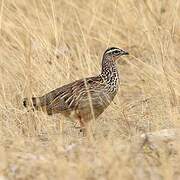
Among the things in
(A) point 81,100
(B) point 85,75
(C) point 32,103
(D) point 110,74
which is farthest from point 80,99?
(B) point 85,75

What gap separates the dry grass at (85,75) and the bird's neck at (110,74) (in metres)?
0.27

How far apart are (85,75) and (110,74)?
3.72ft

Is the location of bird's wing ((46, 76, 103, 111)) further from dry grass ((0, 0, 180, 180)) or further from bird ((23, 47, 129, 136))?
dry grass ((0, 0, 180, 180))

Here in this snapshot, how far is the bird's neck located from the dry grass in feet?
0.89

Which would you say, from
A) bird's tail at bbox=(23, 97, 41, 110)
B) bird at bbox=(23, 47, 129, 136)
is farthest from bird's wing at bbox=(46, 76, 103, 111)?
bird's tail at bbox=(23, 97, 41, 110)

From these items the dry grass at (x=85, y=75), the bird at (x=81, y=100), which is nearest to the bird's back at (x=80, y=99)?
the bird at (x=81, y=100)

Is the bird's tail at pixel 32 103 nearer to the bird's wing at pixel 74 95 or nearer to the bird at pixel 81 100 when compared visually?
the bird at pixel 81 100

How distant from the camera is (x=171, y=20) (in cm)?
865

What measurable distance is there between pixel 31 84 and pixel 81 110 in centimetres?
83

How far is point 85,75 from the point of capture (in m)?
7.91

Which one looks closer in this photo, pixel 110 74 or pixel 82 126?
pixel 82 126

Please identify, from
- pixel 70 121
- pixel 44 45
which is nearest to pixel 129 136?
pixel 70 121

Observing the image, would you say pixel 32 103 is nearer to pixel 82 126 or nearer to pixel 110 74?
pixel 82 126

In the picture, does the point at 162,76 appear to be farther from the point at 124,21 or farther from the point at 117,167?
the point at 117,167
